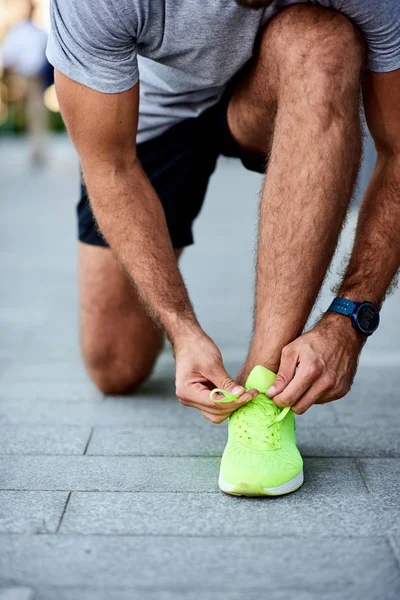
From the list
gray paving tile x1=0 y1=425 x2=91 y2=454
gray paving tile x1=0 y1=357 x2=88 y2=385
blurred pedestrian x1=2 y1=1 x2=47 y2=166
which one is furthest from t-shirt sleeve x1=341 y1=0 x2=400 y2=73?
blurred pedestrian x1=2 y1=1 x2=47 y2=166

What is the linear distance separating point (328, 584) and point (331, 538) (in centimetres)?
16

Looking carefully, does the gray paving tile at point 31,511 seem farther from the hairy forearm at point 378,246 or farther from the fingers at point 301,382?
the hairy forearm at point 378,246

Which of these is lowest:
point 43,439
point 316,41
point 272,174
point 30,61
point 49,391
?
point 30,61

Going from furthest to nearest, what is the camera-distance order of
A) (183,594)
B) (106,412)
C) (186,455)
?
(106,412) < (186,455) < (183,594)

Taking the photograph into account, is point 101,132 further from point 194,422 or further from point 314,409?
point 314,409

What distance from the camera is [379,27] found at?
1640 millimetres

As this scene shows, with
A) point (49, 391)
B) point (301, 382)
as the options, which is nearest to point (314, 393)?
point (301, 382)

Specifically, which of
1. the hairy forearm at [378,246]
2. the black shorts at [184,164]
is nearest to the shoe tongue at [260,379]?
the hairy forearm at [378,246]

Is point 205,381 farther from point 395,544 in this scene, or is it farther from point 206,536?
point 395,544

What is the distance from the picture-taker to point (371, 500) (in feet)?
4.92

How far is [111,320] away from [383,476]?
103 cm

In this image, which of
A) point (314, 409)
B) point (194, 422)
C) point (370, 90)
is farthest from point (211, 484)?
point (370, 90)

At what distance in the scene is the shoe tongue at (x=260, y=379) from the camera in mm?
1545

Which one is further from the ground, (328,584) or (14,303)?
(328,584)
